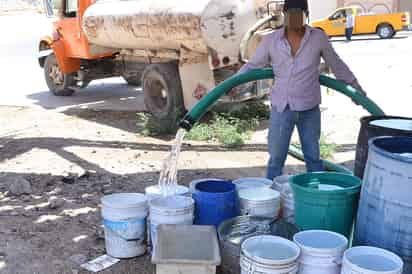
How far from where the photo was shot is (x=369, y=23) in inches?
974

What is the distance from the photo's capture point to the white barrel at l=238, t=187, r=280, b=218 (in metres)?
3.75

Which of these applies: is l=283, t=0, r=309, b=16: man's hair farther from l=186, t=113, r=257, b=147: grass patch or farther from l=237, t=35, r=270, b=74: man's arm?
l=186, t=113, r=257, b=147: grass patch

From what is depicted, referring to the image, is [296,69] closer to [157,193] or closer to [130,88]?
[157,193]

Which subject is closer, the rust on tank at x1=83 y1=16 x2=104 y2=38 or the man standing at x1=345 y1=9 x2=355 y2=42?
the rust on tank at x1=83 y1=16 x2=104 y2=38

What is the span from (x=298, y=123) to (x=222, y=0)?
3.25 m

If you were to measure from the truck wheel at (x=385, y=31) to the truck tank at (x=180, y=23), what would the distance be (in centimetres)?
1810

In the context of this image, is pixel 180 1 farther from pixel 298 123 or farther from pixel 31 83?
pixel 31 83

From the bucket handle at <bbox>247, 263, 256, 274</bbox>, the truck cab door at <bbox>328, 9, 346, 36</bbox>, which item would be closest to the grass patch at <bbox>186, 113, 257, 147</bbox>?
the bucket handle at <bbox>247, 263, 256, 274</bbox>

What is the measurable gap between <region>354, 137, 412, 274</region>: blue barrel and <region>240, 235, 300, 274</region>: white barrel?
0.46 metres

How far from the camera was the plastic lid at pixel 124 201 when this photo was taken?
384 centimetres

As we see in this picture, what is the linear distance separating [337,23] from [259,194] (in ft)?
73.4

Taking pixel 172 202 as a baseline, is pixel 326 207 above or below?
above

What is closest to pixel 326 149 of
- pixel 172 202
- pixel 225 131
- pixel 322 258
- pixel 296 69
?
pixel 225 131

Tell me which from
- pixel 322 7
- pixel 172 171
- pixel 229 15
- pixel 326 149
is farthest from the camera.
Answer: pixel 322 7
